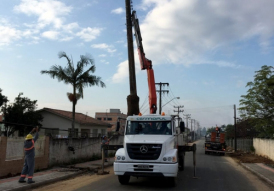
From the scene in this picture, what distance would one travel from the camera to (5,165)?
11359mm

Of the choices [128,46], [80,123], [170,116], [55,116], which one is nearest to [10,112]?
[55,116]

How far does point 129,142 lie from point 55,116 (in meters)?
25.0

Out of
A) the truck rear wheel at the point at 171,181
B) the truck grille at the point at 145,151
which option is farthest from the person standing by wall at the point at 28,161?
the truck rear wheel at the point at 171,181

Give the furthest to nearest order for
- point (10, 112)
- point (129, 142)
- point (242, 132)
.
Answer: point (242, 132)
point (10, 112)
point (129, 142)

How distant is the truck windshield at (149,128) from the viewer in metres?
10.8

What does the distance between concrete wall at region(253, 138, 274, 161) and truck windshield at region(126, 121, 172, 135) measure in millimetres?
15194

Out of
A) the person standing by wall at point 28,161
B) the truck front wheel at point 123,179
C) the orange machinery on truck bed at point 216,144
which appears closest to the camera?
the person standing by wall at point 28,161

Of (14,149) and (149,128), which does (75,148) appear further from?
(149,128)

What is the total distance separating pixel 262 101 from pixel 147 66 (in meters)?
10.8

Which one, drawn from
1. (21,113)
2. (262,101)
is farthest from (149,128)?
(21,113)

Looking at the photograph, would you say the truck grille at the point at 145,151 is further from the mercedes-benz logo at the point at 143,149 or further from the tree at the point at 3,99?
the tree at the point at 3,99

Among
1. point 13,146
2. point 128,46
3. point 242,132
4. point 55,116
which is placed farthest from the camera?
point 242,132

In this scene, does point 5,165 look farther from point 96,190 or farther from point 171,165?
point 171,165

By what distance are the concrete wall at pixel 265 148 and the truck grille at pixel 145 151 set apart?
16460mm
